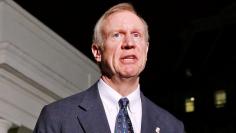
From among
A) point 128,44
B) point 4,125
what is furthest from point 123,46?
point 4,125

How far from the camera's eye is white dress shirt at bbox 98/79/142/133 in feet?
9.38

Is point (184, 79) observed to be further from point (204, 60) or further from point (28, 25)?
point (28, 25)

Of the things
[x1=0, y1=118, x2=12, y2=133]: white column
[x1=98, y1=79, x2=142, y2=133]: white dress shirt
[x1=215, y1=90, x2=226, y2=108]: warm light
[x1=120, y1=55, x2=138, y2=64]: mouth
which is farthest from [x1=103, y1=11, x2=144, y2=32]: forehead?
[x1=215, y1=90, x2=226, y2=108]: warm light

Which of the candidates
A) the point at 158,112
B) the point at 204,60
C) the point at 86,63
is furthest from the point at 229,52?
the point at 158,112

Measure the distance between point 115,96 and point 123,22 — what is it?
0.33 meters

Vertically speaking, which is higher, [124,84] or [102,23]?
[102,23]

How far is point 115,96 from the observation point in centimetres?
287

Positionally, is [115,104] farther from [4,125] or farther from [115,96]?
[4,125]

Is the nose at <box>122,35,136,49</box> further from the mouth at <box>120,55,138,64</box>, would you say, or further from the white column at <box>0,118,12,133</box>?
the white column at <box>0,118,12,133</box>

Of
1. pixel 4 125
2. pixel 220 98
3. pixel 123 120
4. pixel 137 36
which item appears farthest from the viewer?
pixel 220 98

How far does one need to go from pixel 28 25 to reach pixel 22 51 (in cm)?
45

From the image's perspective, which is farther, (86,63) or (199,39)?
(199,39)

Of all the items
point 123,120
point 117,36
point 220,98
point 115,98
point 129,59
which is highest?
point 220,98

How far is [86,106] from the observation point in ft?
9.43
